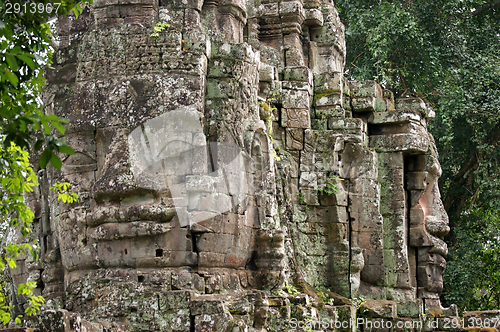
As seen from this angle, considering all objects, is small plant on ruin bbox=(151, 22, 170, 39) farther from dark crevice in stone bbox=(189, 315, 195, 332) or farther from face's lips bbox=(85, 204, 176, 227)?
dark crevice in stone bbox=(189, 315, 195, 332)

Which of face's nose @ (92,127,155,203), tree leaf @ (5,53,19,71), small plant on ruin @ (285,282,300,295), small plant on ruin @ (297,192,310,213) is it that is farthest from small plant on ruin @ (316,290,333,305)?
tree leaf @ (5,53,19,71)

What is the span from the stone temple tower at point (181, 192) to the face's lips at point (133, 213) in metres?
0.02

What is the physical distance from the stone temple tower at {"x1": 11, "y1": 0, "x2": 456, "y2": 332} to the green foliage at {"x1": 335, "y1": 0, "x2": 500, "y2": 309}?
6.01 m

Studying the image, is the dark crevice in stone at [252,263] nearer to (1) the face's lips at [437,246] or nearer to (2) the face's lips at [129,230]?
(2) the face's lips at [129,230]

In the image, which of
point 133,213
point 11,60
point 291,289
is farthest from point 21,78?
point 291,289

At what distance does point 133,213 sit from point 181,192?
0.69 meters

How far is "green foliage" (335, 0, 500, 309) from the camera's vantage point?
18297 mm

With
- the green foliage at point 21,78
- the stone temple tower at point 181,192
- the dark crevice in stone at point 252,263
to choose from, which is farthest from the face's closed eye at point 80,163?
the green foliage at point 21,78

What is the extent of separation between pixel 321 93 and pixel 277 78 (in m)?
1.19

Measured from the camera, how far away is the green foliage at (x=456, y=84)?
1830 centimetres

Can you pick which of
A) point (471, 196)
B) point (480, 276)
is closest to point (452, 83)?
point (471, 196)

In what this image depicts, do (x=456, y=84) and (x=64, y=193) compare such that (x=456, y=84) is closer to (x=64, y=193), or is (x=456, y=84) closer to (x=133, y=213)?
(x=133, y=213)

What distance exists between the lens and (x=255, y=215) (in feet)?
35.9

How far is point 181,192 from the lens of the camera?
389 inches
